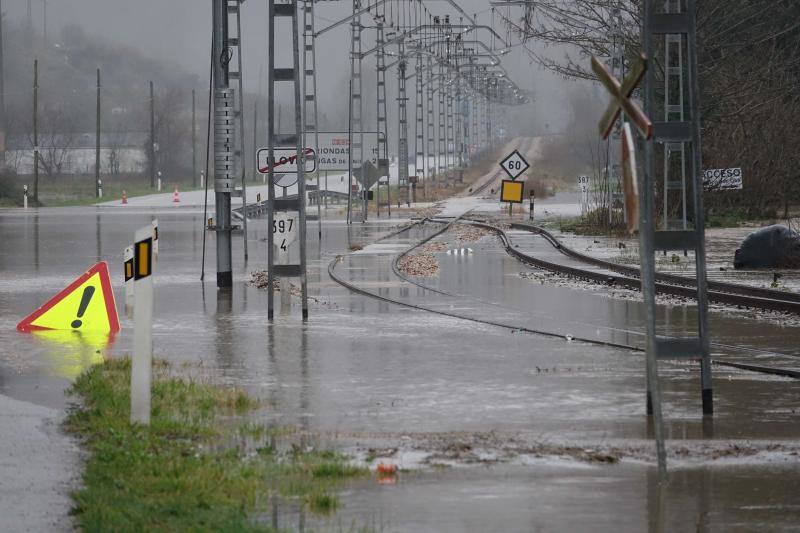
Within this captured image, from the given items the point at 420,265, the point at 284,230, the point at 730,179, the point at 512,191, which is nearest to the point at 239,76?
the point at 420,265

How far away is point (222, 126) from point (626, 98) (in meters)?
15.0

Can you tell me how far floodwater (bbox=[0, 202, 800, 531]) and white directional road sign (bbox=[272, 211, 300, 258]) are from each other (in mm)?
911

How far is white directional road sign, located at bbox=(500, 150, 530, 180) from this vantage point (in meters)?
49.3

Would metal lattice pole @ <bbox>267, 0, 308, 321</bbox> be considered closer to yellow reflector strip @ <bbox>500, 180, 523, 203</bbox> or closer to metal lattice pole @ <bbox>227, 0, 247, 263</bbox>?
metal lattice pole @ <bbox>227, 0, 247, 263</bbox>

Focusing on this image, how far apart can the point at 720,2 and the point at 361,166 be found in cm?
2006

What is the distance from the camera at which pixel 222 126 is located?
22906 mm

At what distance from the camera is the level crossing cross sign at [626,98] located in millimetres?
8320

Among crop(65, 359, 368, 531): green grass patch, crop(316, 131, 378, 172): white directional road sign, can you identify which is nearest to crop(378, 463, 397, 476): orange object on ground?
crop(65, 359, 368, 531): green grass patch

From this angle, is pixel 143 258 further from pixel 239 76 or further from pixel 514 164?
pixel 514 164

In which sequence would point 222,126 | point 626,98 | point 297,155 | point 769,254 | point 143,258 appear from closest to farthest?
1. point 626,98
2. point 143,258
3. point 297,155
4. point 222,126
5. point 769,254

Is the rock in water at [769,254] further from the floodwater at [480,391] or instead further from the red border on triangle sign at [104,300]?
the red border on triangle sign at [104,300]

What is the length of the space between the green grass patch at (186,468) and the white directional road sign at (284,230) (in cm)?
935

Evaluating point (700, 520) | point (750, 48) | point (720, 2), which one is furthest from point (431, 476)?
point (750, 48)

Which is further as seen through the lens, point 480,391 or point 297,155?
point 297,155
